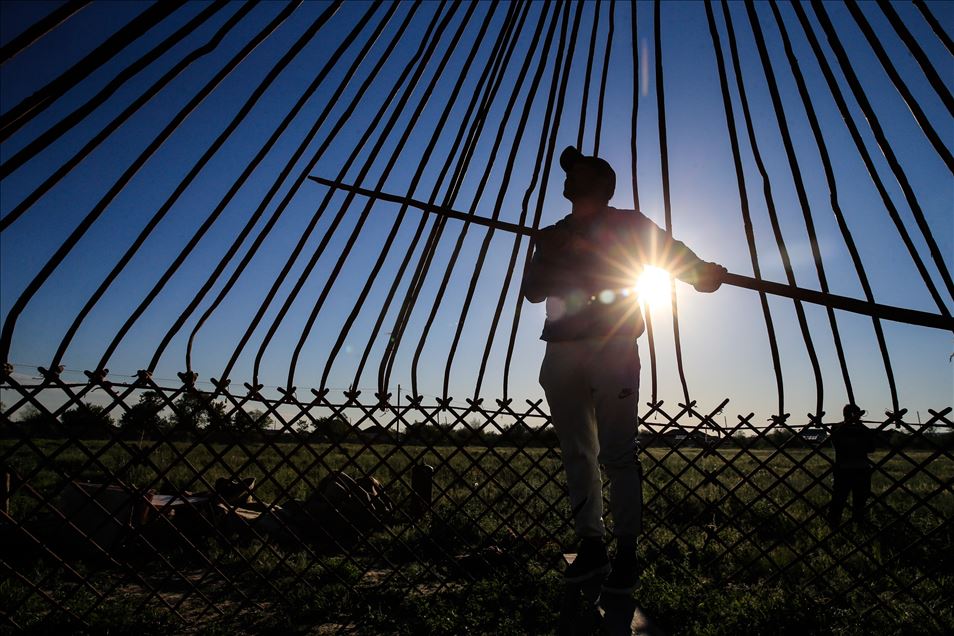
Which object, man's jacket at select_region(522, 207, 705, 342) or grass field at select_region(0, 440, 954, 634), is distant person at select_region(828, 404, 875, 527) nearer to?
grass field at select_region(0, 440, 954, 634)

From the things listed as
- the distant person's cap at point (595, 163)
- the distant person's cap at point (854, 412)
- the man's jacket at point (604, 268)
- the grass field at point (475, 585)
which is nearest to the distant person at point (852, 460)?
the distant person's cap at point (854, 412)

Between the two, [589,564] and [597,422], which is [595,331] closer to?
[597,422]

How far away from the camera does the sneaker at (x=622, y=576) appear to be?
147 cm

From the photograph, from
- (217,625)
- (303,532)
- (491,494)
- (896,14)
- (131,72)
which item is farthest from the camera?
(491,494)

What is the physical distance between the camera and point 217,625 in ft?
7.84

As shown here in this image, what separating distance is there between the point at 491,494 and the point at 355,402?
3.67 meters

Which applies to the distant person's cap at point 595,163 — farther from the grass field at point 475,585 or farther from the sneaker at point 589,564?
the grass field at point 475,585

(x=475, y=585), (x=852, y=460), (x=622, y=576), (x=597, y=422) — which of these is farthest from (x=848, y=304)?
→ (x=852, y=460)

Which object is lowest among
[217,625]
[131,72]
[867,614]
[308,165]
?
[217,625]

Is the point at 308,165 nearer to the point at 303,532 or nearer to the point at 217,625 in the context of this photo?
the point at 217,625

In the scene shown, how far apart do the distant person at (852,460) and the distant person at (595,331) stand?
72.5 inches

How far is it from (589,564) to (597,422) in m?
0.41

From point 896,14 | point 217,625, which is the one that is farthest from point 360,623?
point 896,14

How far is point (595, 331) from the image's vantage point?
1.62 m
